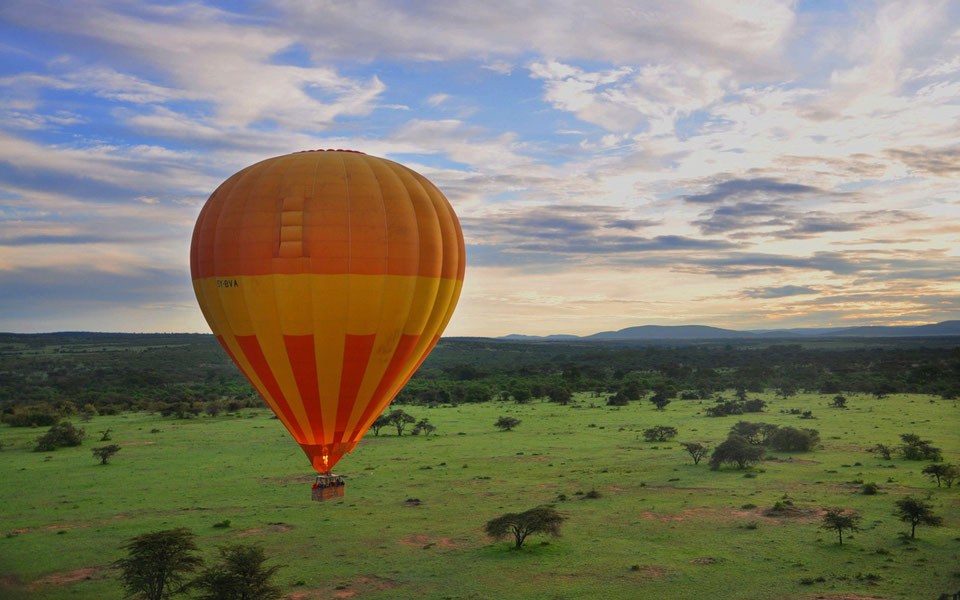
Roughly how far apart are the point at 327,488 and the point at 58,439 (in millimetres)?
46596

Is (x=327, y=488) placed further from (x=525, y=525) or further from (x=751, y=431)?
(x=751, y=431)

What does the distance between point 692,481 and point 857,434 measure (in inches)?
908

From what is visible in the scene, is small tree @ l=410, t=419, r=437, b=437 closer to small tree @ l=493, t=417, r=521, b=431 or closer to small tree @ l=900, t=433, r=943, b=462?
small tree @ l=493, t=417, r=521, b=431

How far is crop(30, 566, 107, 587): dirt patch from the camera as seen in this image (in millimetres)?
27859

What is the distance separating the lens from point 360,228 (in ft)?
71.9

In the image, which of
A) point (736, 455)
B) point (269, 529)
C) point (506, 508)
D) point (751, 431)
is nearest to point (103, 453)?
point (269, 529)

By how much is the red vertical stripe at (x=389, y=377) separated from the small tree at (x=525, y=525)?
1086 centimetres

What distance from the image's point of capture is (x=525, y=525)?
104 feet

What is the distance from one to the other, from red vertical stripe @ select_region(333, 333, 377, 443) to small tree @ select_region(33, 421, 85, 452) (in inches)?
1795

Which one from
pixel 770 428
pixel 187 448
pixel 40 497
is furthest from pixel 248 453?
pixel 770 428

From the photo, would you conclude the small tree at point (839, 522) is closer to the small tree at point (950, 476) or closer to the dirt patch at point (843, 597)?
the dirt patch at point (843, 597)

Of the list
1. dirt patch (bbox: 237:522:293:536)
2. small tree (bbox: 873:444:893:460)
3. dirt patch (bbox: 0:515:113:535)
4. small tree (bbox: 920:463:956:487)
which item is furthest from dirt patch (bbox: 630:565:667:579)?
small tree (bbox: 873:444:893:460)

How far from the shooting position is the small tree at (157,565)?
2581 centimetres

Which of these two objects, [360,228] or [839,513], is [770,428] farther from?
[360,228]
